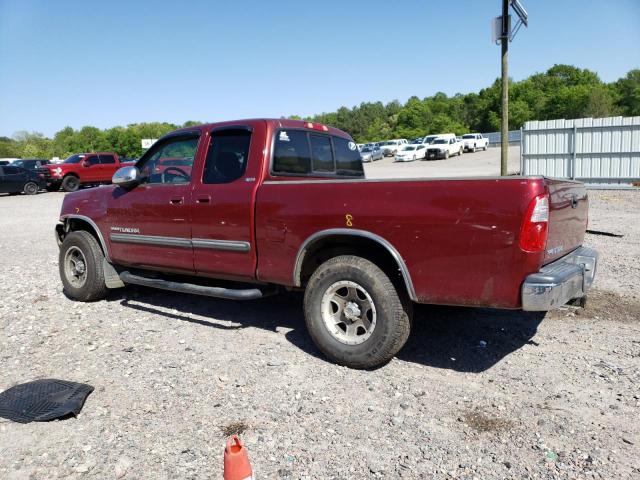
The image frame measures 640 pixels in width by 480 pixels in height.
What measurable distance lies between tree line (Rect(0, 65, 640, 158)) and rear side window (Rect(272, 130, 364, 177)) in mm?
65632

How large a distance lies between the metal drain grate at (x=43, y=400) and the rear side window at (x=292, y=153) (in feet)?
7.82

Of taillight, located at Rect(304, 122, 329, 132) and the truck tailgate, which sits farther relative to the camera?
taillight, located at Rect(304, 122, 329, 132)

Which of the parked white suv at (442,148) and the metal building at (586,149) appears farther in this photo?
the parked white suv at (442,148)

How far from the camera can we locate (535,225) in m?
3.25

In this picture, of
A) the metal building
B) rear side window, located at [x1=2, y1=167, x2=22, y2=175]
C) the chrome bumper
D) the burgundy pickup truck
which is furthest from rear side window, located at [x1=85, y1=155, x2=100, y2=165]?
the chrome bumper

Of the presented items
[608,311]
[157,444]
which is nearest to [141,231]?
[157,444]

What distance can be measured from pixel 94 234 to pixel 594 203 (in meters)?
12.5

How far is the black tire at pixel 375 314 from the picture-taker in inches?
149

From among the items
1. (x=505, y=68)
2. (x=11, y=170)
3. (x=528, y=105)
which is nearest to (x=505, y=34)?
(x=505, y=68)

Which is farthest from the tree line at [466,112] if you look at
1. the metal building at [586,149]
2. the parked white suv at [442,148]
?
the metal building at [586,149]

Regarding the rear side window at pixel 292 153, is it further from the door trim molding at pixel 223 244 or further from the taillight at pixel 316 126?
the door trim molding at pixel 223 244

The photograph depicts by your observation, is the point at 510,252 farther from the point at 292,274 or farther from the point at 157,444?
the point at 157,444

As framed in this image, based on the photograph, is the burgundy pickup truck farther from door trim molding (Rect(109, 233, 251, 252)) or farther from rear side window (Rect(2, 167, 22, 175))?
rear side window (Rect(2, 167, 22, 175))

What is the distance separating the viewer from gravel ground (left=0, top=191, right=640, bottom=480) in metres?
2.85
